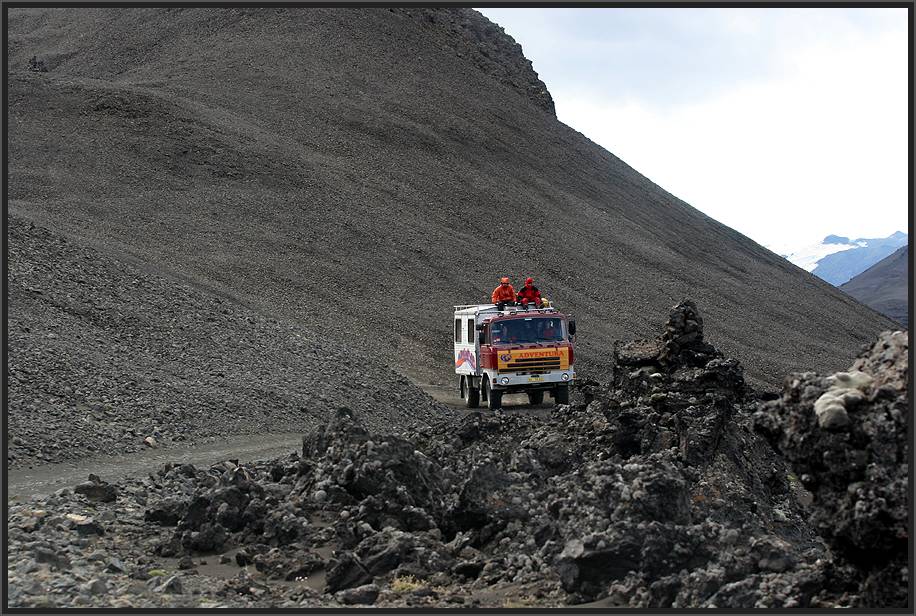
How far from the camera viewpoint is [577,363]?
43.2 metres

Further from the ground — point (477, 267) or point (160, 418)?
point (477, 267)

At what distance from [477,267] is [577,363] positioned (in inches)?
603

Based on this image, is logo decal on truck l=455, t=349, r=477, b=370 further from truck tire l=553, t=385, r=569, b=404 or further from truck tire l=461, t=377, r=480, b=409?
truck tire l=553, t=385, r=569, b=404

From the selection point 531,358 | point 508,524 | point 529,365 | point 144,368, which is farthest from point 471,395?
point 508,524

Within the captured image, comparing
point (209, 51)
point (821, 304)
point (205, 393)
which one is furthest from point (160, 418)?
point (209, 51)

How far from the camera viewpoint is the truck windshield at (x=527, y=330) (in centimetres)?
2703

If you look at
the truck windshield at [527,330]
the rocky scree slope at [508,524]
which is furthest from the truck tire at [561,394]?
the rocky scree slope at [508,524]

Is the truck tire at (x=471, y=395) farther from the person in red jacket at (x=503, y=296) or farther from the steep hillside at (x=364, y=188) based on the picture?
the steep hillside at (x=364, y=188)

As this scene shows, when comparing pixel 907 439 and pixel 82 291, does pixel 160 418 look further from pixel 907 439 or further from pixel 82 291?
pixel 907 439

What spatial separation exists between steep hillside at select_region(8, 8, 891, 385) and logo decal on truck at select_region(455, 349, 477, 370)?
7.49 metres

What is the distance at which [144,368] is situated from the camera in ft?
79.7

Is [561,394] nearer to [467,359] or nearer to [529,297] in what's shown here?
[529,297]

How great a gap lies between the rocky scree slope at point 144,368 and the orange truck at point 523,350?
2.51 metres

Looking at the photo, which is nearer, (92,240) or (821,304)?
(92,240)
